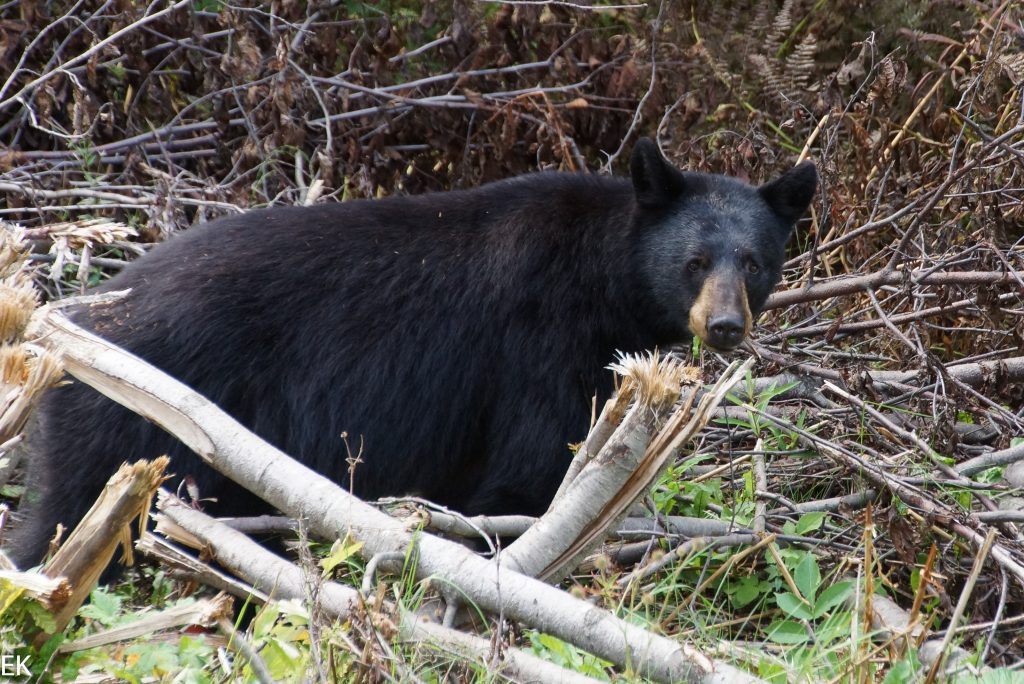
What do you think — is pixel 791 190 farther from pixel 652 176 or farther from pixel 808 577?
pixel 808 577

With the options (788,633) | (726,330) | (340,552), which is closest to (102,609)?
(340,552)

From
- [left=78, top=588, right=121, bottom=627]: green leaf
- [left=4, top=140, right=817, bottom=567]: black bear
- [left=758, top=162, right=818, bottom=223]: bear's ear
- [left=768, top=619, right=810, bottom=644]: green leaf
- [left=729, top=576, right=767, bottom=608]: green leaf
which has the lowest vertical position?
[left=729, top=576, right=767, bottom=608]: green leaf

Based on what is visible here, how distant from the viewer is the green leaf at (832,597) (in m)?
3.93

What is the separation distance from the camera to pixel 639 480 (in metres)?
3.14

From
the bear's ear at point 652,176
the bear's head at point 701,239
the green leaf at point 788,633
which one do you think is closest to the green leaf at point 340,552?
the green leaf at point 788,633

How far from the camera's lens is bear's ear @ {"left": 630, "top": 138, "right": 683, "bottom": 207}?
4.68 m

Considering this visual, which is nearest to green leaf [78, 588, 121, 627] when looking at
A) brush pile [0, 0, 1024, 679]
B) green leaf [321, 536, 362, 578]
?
green leaf [321, 536, 362, 578]

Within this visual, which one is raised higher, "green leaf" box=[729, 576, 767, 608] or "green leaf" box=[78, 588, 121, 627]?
"green leaf" box=[78, 588, 121, 627]

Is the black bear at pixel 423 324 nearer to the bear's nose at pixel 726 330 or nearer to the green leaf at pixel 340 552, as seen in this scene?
the bear's nose at pixel 726 330

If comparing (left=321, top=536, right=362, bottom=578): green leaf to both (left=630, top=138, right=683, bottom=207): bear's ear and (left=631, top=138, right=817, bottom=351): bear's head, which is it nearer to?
(left=631, top=138, right=817, bottom=351): bear's head

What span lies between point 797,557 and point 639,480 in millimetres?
1520

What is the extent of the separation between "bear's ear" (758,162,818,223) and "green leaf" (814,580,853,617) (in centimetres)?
182

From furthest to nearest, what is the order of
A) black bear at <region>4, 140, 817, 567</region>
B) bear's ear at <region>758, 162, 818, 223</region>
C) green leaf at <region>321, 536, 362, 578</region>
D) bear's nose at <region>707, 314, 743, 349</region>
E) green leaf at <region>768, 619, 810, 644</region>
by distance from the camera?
1. bear's ear at <region>758, 162, 818, 223</region>
2. bear's nose at <region>707, 314, 743, 349</region>
3. black bear at <region>4, 140, 817, 567</region>
4. green leaf at <region>768, 619, 810, 644</region>
5. green leaf at <region>321, 536, 362, 578</region>

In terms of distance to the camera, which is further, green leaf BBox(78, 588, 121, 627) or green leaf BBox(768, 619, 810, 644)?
green leaf BBox(768, 619, 810, 644)
